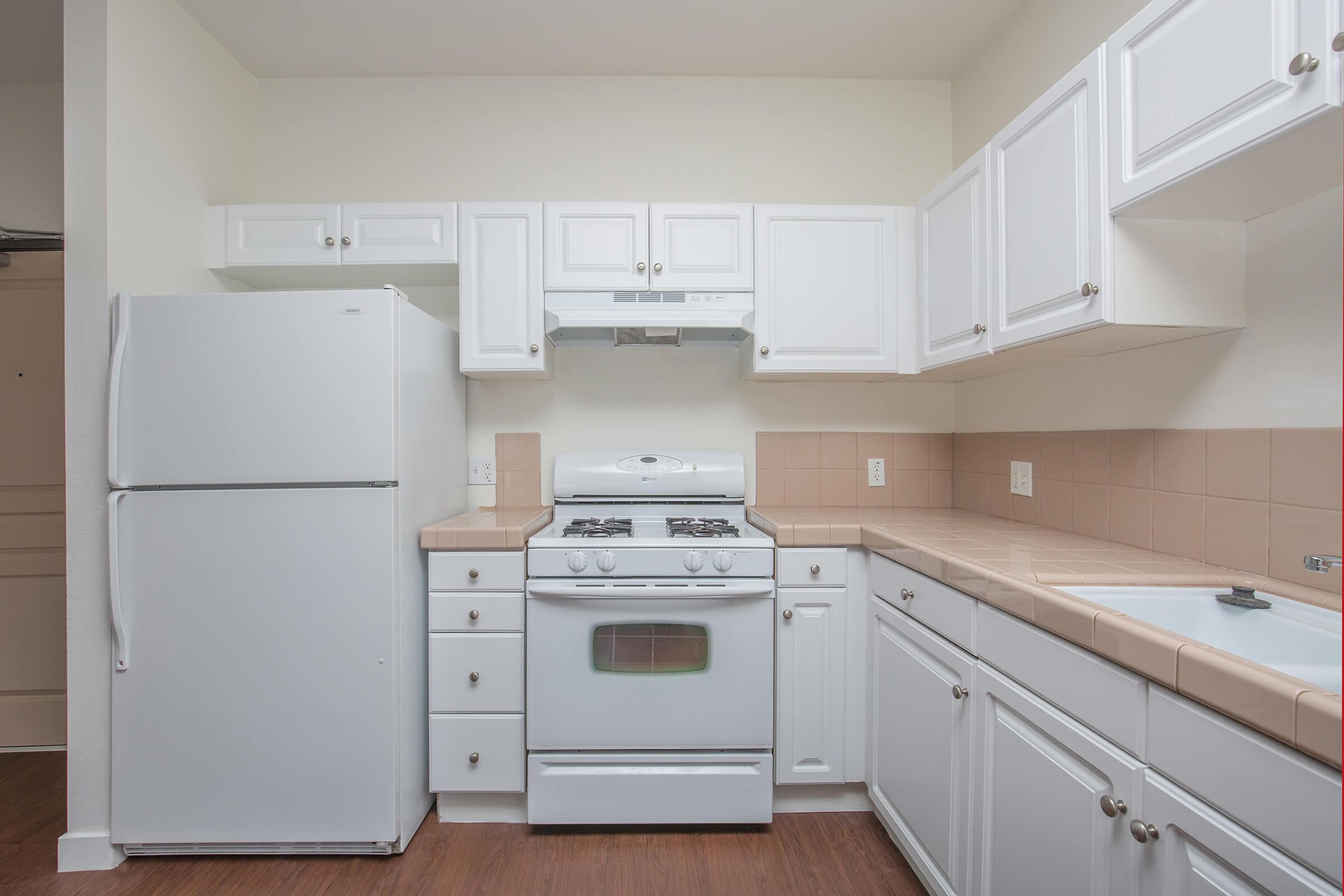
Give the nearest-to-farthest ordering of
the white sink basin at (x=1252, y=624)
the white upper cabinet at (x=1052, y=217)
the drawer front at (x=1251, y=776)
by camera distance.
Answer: the drawer front at (x=1251, y=776) < the white sink basin at (x=1252, y=624) < the white upper cabinet at (x=1052, y=217)

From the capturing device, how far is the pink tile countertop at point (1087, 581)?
2.14ft

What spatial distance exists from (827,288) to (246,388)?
1.88 m

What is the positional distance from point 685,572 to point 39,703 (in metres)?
2.65

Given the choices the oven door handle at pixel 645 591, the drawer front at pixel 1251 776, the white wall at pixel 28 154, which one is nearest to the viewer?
the drawer front at pixel 1251 776

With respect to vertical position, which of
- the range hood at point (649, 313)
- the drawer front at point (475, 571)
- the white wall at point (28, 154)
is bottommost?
the drawer front at point (475, 571)

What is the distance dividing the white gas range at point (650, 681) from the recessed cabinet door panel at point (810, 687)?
6cm

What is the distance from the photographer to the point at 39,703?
2.27m

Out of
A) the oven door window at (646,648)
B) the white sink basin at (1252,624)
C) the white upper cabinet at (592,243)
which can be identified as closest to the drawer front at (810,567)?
the oven door window at (646,648)

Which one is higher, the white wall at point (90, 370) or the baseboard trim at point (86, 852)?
the white wall at point (90, 370)

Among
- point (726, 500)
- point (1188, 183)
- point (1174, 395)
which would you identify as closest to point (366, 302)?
point (726, 500)

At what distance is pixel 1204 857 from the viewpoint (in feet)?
2.48

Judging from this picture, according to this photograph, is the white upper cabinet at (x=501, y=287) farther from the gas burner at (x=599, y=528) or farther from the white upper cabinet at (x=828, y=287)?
the white upper cabinet at (x=828, y=287)

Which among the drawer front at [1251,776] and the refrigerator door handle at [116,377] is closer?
the drawer front at [1251,776]

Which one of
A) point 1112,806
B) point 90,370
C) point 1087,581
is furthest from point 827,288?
point 90,370
